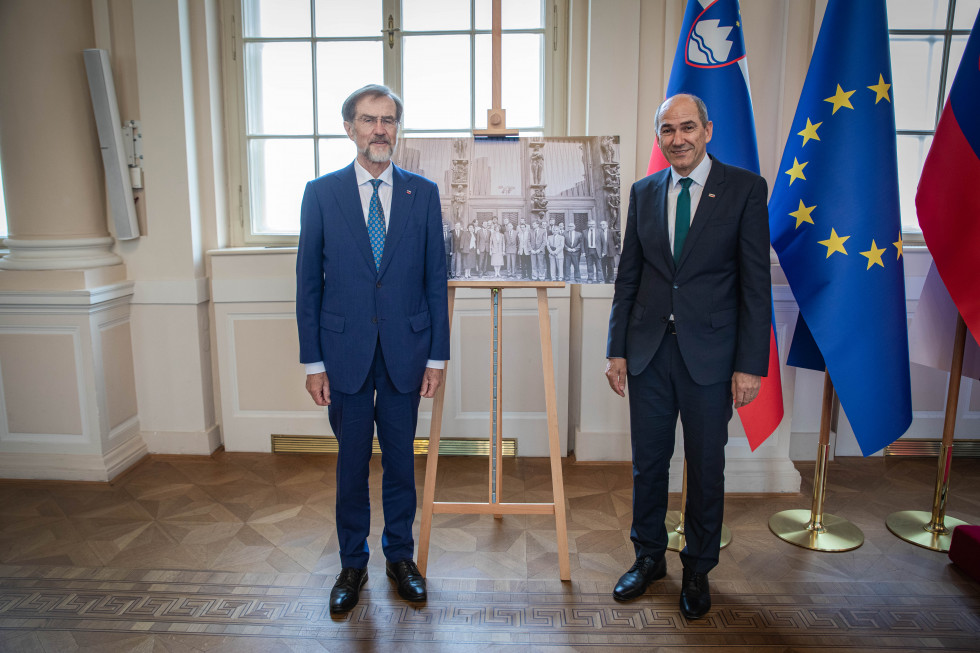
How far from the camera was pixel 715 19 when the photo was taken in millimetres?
2678

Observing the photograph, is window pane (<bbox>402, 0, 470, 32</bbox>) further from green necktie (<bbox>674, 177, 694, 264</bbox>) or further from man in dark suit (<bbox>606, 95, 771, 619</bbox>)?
green necktie (<bbox>674, 177, 694, 264</bbox>)

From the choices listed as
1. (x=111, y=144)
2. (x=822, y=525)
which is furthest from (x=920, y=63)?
(x=111, y=144)

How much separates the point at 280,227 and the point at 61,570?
207 centimetres

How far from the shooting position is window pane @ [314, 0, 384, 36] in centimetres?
371

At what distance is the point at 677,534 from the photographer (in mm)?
2863

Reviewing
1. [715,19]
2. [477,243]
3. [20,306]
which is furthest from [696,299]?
[20,306]

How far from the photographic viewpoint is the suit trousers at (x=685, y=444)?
7.39 feet

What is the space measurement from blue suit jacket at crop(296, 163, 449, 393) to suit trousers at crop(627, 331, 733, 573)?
0.84m

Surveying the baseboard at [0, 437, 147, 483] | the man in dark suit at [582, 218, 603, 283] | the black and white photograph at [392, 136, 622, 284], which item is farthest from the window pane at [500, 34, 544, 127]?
the baseboard at [0, 437, 147, 483]

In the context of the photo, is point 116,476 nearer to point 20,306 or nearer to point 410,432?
point 20,306

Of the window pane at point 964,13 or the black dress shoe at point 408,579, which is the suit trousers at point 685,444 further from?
the window pane at point 964,13

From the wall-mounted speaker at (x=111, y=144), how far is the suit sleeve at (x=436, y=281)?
2.10m

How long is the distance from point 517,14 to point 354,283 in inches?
87.3

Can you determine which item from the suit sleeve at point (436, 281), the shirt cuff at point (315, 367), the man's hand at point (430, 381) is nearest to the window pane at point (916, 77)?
the suit sleeve at point (436, 281)
